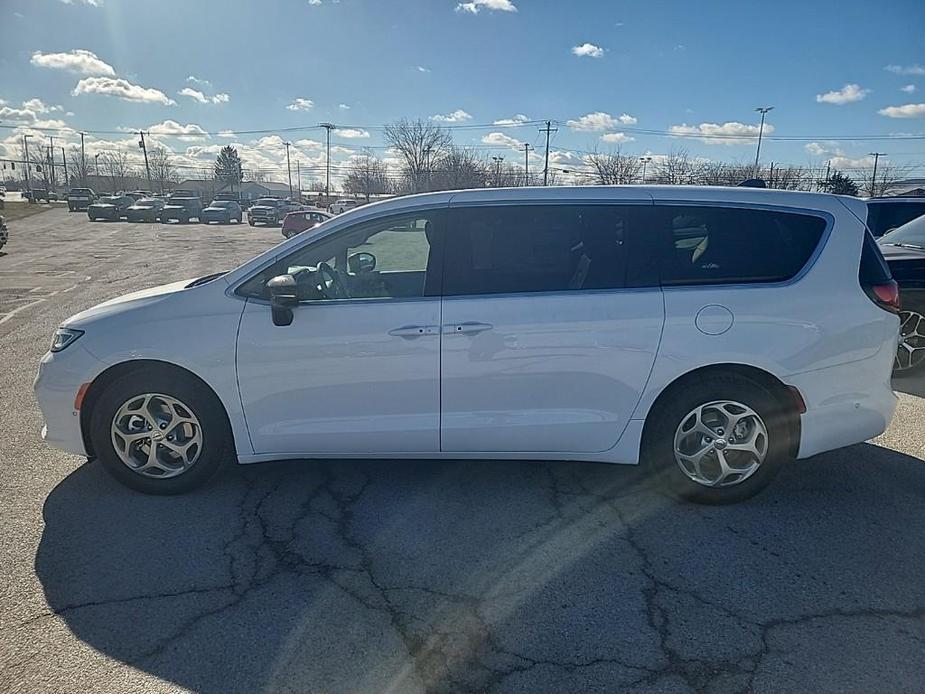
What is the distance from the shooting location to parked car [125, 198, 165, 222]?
1615 inches

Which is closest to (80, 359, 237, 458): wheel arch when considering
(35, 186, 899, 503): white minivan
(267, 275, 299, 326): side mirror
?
(35, 186, 899, 503): white minivan

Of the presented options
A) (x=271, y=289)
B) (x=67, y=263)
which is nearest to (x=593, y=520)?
(x=271, y=289)

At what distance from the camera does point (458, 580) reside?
2834mm

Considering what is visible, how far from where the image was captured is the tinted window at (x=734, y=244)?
134 inches

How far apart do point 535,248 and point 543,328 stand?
492 millimetres

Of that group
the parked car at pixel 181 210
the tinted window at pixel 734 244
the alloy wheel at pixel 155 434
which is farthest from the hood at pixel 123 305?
the parked car at pixel 181 210

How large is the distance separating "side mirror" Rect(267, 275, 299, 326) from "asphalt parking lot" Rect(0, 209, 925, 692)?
1.11 metres

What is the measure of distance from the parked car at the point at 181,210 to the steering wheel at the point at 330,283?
43761 mm

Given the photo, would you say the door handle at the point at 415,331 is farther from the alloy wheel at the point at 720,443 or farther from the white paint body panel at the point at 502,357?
the alloy wheel at the point at 720,443

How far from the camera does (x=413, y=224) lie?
3531 millimetres

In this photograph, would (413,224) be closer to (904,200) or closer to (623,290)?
(623,290)

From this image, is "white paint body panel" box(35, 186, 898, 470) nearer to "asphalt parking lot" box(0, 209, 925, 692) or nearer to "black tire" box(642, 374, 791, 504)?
"black tire" box(642, 374, 791, 504)

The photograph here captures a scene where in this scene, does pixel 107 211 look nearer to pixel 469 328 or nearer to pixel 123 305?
pixel 123 305

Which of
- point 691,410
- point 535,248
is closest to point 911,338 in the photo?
point 691,410
